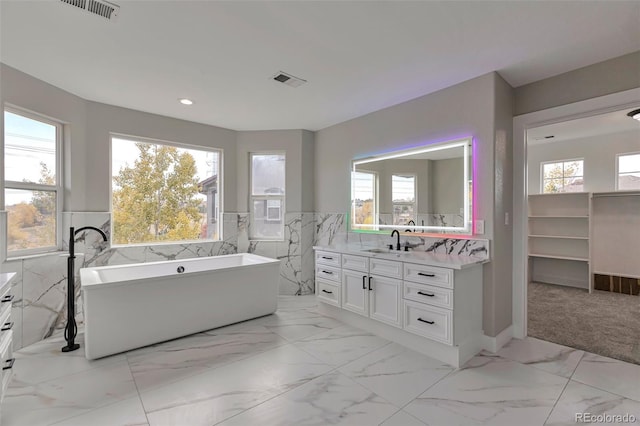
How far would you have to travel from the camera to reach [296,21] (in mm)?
2041

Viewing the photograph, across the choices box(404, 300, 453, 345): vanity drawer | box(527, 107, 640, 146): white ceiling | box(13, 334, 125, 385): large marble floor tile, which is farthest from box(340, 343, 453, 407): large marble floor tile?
box(527, 107, 640, 146): white ceiling

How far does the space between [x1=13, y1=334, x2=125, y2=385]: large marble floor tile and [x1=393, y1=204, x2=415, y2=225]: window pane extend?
3.10 m

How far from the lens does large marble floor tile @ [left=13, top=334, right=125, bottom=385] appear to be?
7.55ft

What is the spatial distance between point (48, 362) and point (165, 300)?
0.96m

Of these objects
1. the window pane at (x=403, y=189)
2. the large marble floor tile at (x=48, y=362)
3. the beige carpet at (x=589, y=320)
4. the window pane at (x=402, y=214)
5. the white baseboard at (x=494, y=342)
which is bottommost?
the large marble floor tile at (x=48, y=362)

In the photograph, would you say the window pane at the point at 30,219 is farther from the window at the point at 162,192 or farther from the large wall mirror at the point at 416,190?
the large wall mirror at the point at 416,190

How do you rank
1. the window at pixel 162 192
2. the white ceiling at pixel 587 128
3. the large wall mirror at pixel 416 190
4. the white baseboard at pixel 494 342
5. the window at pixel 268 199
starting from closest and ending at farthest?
the white baseboard at pixel 494 342
the large wall mirror at pixel 416 190
the window at pixel 162 192
the white ceiling at pixel 587 128
the window at pixel 268 199

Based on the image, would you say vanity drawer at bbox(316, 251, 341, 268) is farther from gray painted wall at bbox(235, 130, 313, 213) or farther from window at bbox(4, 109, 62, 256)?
window at bbox(4, 109, 62, 256)

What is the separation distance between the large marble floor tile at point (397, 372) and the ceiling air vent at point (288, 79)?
2.64 m

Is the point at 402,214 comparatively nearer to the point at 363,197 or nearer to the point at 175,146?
the point at 363,197

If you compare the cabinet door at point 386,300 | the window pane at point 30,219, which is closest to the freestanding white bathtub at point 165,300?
the window pane at point 30,219

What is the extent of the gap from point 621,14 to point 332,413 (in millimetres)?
3186

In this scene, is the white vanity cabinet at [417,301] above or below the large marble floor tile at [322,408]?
above

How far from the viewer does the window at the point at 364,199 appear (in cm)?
396
